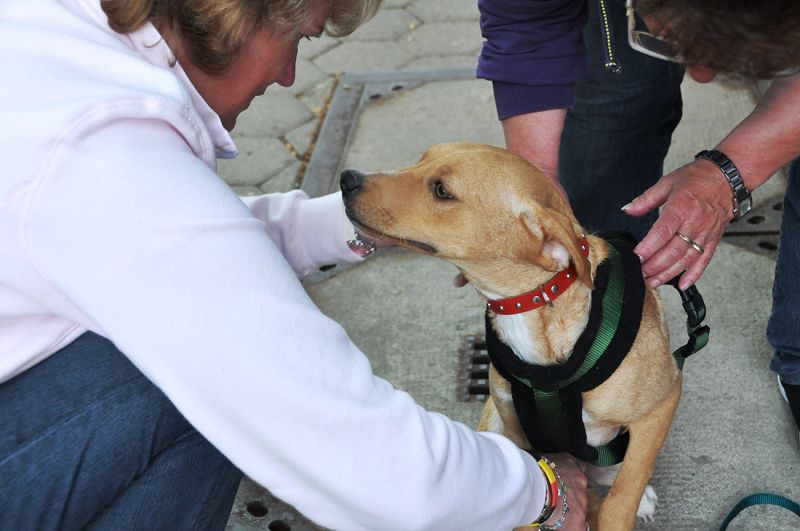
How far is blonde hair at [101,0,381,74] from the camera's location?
149cm

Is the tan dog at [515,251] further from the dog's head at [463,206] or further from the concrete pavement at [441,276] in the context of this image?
the concrete pavement at [441,276]

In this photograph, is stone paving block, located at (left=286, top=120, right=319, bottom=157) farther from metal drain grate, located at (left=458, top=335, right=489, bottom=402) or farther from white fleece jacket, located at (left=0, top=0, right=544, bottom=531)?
white fleece jacket, located at (left=0, top=0, right=544, bottom=531)

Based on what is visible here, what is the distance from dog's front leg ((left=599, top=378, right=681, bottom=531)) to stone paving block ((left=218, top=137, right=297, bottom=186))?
7.73 feet

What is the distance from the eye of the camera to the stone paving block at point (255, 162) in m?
4.07

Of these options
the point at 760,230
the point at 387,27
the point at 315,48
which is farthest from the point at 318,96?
the point at 760,230

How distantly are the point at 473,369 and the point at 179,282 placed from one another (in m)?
1.69

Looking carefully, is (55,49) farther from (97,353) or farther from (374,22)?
(374,22)

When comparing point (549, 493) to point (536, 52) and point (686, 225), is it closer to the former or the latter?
point (686, 225)

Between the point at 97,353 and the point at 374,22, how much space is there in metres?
3.73

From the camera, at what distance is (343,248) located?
7.59 feet

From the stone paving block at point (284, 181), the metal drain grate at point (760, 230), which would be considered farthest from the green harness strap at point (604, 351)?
the stone paving block at point (284, 181)

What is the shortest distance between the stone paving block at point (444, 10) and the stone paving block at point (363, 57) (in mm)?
385

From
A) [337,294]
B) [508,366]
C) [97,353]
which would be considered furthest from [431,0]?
[97,353]

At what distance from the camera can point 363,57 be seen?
4.85 metres
